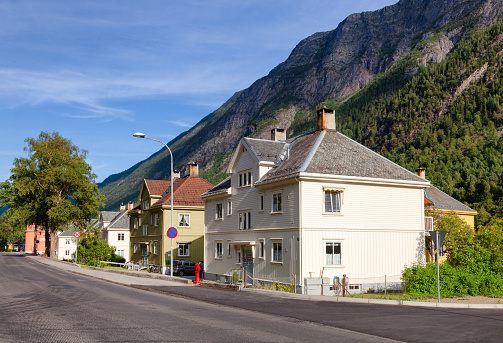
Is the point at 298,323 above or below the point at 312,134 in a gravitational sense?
below

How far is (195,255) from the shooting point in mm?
48812

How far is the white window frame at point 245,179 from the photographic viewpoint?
32562 mm

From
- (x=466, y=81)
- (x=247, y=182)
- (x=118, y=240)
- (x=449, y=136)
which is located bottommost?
(x=118, y=240)

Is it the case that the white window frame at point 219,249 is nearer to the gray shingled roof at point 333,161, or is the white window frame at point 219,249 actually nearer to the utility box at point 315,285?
the gray shingled roof at point 333,161

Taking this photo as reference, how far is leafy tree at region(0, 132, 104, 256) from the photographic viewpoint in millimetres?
63250

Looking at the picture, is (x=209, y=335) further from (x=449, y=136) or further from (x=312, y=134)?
(x=449, y=136)

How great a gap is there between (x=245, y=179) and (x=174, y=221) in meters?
17.9

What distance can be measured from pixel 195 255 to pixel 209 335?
38077mm

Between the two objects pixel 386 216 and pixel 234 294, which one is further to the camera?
pixel 386 216

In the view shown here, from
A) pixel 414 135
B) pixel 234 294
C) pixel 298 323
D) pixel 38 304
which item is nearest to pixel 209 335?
pixel 298 323

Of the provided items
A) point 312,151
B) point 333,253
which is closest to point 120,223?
point 312,151

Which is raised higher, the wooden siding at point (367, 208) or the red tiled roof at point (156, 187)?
the red tiled roof at point (156, 187)

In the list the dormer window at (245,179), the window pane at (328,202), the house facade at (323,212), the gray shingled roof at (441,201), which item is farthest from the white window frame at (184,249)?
the window pane at (328,202)

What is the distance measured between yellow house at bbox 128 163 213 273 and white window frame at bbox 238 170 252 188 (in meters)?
16.0
